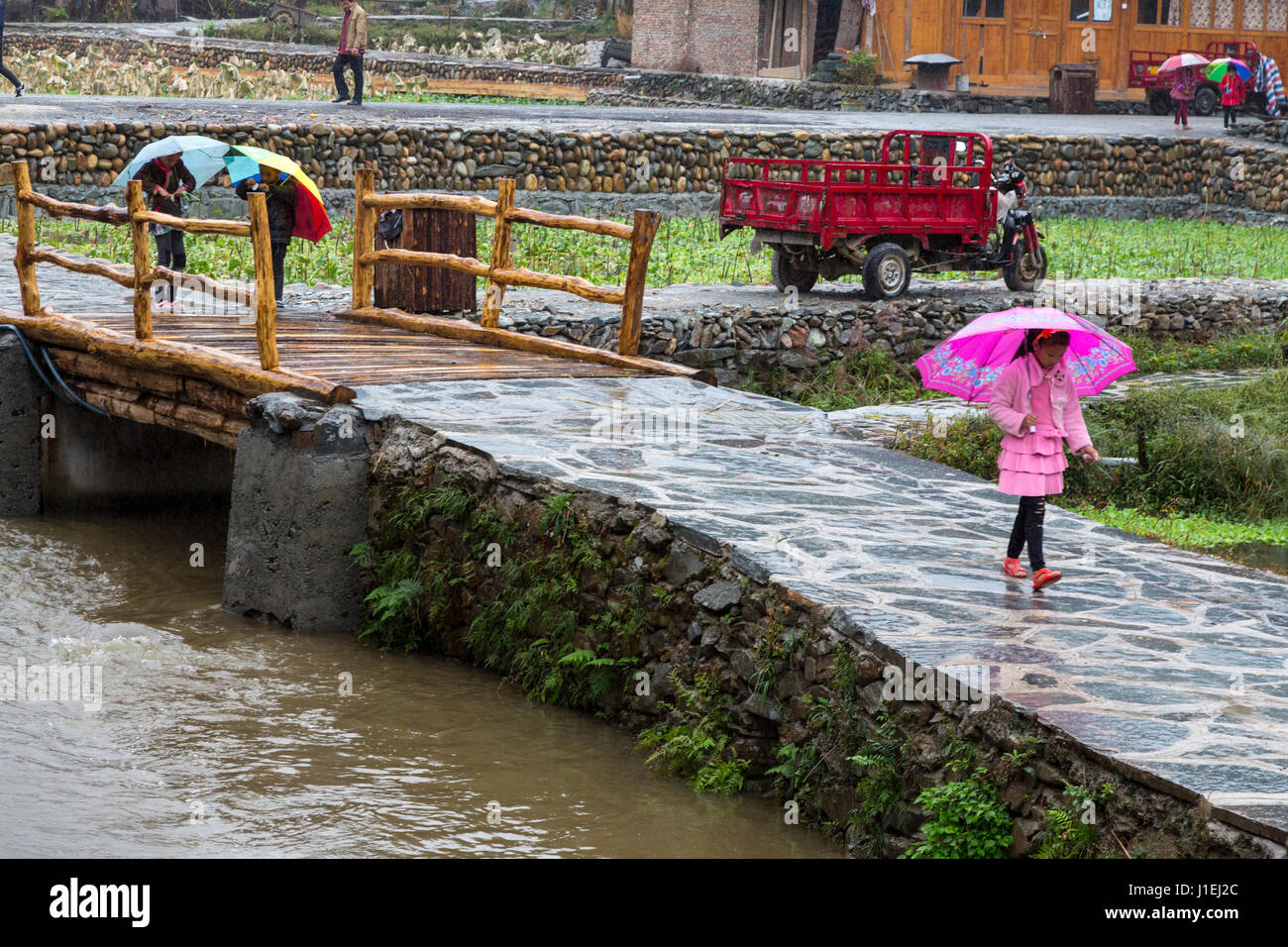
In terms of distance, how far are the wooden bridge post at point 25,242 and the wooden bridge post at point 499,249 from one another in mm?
3136

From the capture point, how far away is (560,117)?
1020 inches

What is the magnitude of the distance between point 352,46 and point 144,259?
1479 centimetres

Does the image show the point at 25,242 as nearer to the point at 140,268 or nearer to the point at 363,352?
the point at 140,268

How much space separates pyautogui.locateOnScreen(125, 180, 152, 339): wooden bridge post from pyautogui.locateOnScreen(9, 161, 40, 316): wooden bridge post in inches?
42.2

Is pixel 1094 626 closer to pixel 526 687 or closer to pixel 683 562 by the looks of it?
pixel 683 562

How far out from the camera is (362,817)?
240 inches

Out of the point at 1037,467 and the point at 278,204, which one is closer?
the point at 1037,467

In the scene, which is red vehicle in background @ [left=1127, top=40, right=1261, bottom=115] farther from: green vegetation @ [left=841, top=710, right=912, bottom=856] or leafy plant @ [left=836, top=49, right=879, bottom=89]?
green vegetation @ [left=841, top=710, right=912, bottom=856]

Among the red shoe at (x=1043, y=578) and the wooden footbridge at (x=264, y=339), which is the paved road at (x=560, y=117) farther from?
the red shoe at (x=1043, y=578)

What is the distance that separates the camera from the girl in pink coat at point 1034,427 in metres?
6.48

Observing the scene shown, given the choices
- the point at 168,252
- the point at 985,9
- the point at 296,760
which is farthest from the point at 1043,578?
the point at 985,9
